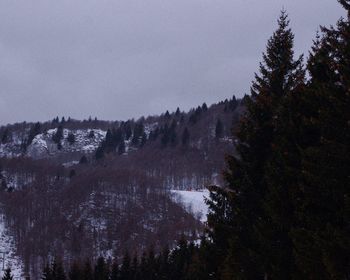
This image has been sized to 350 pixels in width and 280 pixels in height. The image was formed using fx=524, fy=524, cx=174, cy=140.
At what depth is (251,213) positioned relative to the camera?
1803 cm

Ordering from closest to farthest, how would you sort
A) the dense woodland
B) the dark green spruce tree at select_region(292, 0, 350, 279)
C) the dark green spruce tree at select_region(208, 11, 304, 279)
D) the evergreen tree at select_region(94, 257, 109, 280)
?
1. the dark green spruce tree at select_region(292, 0, 350, 279)
2. the dense woodland
3. the dark green spruce tree at select_region(208, 11, 304, 279)
4. the evergreen tree at select_region(94, 257, 109, 280)

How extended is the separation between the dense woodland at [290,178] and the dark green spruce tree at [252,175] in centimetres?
4

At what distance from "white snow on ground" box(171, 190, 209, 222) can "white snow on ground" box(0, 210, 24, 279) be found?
52.5 m

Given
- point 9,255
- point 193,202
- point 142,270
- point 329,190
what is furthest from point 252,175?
point 193,202

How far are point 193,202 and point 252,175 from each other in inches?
5901

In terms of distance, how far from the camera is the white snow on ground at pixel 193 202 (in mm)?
160762

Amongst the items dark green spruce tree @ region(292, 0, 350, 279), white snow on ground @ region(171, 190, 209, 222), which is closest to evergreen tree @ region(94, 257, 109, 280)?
dark green spruce tree @ region(292, 0, 350, 279)

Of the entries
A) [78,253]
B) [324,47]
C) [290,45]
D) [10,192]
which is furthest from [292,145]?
[10,192]

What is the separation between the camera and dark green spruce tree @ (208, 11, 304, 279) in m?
17.0

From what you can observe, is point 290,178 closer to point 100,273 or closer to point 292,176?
point 292,176

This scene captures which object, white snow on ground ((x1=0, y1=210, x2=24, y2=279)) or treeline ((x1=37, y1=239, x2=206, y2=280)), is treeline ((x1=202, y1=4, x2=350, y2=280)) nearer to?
treeline ((x1=37, y1=239, x2=206, y2=280))

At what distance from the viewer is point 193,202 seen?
16738cm

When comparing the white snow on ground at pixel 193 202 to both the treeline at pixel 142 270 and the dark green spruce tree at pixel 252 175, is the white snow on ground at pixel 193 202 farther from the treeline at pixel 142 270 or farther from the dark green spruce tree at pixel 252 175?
the dark green spruce tree at pixel 252 175

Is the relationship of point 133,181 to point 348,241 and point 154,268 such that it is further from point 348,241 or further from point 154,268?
point 348,241
